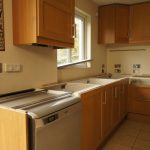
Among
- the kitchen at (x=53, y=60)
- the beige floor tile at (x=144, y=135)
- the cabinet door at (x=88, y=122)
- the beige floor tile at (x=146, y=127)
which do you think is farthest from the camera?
the beige floor tile at (x=146, y=127)

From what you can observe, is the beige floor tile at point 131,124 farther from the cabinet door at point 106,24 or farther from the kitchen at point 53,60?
the cabinet door at point 106,24

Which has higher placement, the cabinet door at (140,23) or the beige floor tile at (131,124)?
the cabinet door at (140,23)

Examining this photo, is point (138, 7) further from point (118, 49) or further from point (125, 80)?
point (125, 80)

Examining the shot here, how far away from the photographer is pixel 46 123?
1.16 m

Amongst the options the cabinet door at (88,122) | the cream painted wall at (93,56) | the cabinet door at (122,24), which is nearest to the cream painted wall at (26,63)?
the cream painted wall at (93,56)

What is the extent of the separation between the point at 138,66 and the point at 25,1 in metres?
2.84

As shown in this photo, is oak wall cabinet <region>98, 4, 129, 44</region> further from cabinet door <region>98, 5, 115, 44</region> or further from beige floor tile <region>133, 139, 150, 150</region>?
beige floor tile <region>133, 139, 150, 150</region>

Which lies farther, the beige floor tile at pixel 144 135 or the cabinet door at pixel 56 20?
the beige floor tile at pixel 144 135

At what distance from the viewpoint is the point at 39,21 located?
1.48 meters

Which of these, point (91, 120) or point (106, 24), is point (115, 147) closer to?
point (91, 120)

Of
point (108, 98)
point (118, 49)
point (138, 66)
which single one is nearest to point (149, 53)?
point (138, 66)

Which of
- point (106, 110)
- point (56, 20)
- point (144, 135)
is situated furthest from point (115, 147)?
point (56, 20)

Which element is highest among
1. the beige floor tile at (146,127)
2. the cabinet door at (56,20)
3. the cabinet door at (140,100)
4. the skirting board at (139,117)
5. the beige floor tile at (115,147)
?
the cabinet door at (56,20)

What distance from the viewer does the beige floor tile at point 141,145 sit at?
2.23m
